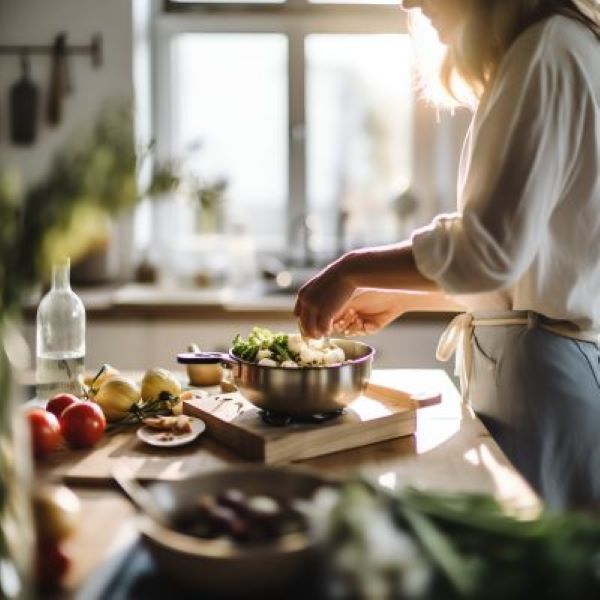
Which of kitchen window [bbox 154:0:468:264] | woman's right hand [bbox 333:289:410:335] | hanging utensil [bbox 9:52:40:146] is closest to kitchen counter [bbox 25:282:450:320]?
kitchen window [bbox 154:0:468:264]

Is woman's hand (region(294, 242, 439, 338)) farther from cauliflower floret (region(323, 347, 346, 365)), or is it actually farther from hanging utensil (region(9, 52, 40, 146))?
hanging utensil (region(9, 52, 40, 146))

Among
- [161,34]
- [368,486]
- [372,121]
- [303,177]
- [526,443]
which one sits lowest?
[526,443]

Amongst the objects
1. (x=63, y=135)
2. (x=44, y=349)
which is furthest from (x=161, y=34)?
(x=44, y=349)

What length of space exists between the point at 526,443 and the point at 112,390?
645 mm

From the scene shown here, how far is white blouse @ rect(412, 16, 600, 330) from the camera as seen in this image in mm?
1138

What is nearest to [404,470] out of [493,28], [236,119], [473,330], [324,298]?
[324,298]

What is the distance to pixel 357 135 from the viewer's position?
140 inches

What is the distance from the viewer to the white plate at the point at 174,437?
127 cm

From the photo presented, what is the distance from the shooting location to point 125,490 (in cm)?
110

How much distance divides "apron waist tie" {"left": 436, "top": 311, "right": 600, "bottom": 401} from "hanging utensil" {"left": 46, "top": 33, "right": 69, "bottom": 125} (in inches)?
83.9

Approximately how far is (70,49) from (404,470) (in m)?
2.54

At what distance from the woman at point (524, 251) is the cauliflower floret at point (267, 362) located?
7 centimetres

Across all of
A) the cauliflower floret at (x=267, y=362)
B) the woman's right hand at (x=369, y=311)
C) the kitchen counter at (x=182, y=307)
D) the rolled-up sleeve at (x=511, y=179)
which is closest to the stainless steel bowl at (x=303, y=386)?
the cauliflower floret at (x=267, y=362)

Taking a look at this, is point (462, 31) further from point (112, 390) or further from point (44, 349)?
point (44, 349)
